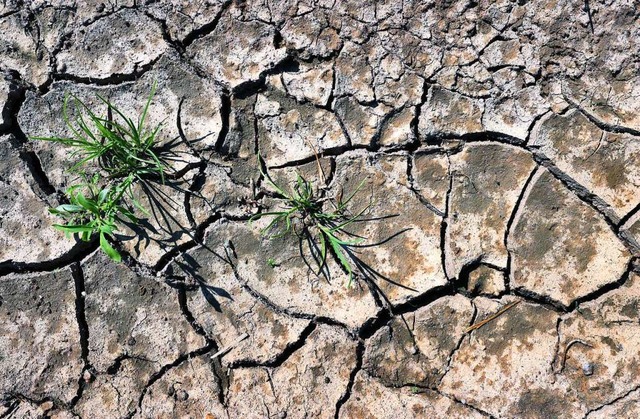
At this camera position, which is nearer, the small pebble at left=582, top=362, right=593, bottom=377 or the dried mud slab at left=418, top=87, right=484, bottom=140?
the small pebble at left=582, top=362, right=593, bottom=377

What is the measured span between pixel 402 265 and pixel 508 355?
1.81 feet

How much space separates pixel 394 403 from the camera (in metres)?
2.46

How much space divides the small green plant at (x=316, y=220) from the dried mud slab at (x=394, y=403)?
47cm

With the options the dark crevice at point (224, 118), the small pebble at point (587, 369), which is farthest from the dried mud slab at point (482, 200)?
the dark crevice at point (224, 118)

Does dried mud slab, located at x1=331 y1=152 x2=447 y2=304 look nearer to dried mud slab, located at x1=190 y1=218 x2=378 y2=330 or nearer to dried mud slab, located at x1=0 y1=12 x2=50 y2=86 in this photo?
dried mud slab, located at x1=190 y1=218 x2=378 y2=330

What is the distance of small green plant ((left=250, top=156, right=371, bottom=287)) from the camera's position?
8.46ft

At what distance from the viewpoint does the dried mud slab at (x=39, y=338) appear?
8.32 feet

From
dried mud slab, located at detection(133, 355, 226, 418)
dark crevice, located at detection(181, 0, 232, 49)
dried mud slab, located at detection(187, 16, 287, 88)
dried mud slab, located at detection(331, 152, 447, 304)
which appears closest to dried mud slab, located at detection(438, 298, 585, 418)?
dried mud slab, located at detection(331, 152, 447, 304)

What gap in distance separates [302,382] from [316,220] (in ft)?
2.19

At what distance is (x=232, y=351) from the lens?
2.53 metres

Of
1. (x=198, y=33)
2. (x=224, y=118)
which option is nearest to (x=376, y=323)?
(x=224, y=118)

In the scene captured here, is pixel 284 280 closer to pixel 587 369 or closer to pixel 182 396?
pixel 182 396

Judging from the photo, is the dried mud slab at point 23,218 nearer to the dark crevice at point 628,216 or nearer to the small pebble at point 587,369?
the small pebble at point 587,369

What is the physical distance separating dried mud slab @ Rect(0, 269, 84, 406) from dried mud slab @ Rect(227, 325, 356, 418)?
695 millimetres
